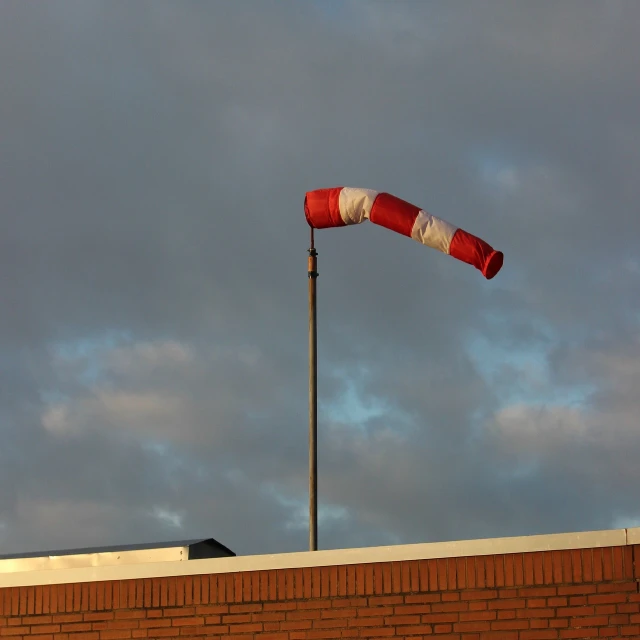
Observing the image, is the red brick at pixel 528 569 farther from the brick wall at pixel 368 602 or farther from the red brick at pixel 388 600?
the red brick at pixel 388 600

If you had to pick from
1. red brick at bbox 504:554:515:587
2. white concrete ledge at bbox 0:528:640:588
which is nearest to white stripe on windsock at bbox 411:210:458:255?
white concrete ledge at bbox 0:528:640:588

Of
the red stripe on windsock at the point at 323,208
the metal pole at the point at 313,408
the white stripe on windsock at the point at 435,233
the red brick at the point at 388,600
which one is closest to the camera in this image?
the red brick at the point at 388,600

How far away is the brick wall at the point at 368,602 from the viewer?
9.73 metres

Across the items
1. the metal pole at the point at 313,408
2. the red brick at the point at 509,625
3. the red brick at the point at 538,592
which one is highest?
the metal pole at the point at 313,408

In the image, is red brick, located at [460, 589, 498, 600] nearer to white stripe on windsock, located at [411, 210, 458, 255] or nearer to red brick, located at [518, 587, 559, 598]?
red brick, located at [518, 587, 559, 598]

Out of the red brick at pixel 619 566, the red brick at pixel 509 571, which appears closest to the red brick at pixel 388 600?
the red brick at pixel 509 571

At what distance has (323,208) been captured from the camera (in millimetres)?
15039

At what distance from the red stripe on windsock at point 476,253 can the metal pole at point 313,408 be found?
170 cm

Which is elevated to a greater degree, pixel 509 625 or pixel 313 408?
pixel 313 408

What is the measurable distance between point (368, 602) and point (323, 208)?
19.8 ft

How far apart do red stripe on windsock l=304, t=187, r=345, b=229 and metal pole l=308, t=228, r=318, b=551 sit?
350 millimetres

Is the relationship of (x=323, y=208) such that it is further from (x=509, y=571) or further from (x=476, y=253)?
(x=509, y=571)

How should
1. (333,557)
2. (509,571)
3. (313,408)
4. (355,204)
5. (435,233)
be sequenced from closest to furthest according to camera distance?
(509,571) → (333,557) → (313,408) → (435,233) → (355,204)

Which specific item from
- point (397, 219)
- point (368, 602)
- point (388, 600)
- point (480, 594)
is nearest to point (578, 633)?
point (480, 594)
